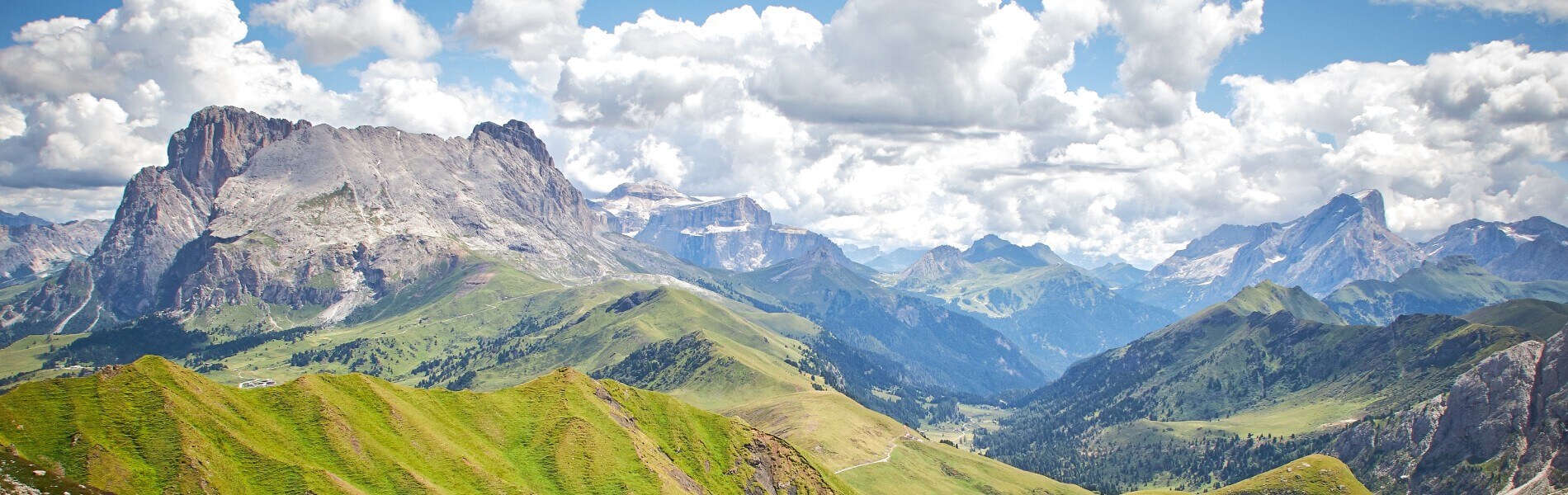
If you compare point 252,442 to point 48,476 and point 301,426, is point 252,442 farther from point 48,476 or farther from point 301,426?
point 48,476

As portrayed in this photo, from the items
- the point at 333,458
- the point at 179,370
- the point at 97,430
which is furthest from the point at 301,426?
the point at 97,430

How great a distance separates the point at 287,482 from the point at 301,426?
75.9 feet

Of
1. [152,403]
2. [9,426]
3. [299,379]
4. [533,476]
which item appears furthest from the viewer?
[533,476]

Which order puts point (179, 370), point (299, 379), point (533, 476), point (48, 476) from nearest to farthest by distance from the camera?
point (48, 476)
point (179, 370)
point (299, 379)
point (533, 476)

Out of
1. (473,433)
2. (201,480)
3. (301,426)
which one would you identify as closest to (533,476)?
(473,433)

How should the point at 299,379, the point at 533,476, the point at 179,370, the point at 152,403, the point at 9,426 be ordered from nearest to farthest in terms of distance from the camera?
the point at 9,426
the point at 152,403
the point at 179,370
the point at 299,379
the point at 533,476

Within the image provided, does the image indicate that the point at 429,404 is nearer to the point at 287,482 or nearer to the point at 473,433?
the point at 473,433

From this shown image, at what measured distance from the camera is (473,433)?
19700 centimetres

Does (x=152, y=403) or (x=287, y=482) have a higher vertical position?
(x=152, y=403)

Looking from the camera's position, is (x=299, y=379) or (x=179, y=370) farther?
(x=299, y=379)

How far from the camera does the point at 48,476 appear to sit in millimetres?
119938

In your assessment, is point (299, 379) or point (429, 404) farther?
point (429, 404)

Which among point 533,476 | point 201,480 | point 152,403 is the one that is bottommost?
point 533,476

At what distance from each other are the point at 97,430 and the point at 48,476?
14724 mm
